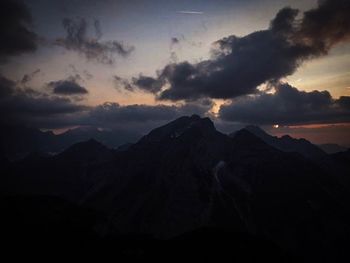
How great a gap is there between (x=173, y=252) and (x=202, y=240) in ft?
26.2

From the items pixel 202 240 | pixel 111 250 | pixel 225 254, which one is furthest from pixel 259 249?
pixel 111 250

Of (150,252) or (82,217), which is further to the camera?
(82,217)

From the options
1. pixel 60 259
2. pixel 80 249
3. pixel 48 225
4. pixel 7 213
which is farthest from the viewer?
pixel 7 213

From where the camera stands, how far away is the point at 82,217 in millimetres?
76375

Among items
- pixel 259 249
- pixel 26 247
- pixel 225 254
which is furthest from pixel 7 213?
pixel 259 249

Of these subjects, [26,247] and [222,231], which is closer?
[26,247]

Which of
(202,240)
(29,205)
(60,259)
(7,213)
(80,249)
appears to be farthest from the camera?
(29,205)

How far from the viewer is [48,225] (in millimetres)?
66688

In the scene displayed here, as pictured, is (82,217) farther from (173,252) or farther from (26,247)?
(173,252)

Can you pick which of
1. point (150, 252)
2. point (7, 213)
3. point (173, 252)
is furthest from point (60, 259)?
point (7, 213)

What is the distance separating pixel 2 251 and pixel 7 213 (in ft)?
83.1

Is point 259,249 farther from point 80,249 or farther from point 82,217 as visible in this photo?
point 82,217

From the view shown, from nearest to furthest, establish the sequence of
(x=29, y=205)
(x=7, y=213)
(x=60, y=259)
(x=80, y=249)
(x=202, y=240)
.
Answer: (x=60, y=259) < (x=80, y=249) < (x=202, y=240) < (x=7, y=213) < (x=29, y=205)

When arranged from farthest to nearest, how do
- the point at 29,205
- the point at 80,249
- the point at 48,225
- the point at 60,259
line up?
the point at 29,205 < the point at 48,225 < the point at 80,249 < the point at 60,259
